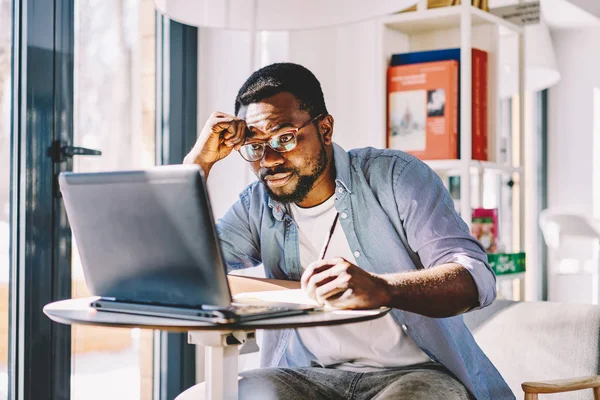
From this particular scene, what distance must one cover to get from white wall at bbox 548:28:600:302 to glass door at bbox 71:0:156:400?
Answer: 3.91 m

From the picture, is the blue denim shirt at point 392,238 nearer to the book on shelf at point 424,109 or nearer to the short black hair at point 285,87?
the short black hair at point 285,87

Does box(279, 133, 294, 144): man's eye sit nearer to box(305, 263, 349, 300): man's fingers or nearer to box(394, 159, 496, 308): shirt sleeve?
box(394, 159, 496, 308): shirt sleeve

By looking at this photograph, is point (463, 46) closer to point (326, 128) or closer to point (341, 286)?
point (326, 128)

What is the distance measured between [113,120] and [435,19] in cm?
119

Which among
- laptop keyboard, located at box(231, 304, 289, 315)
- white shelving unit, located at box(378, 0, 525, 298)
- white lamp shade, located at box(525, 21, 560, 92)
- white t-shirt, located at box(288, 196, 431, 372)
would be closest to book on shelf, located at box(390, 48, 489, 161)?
white shelving unit, located at box(378, 0, 525, 298)

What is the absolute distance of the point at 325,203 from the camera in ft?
6.19

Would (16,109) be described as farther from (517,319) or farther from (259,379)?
(517,319)

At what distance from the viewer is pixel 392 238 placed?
176cm

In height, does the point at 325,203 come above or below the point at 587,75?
below

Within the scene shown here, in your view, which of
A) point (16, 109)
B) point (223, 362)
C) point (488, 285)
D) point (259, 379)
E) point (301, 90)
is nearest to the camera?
point (223, 362)

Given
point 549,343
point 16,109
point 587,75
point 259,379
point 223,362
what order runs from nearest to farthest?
point 223,362
point 259,379
point 549,343
point 16,109
point 587,75

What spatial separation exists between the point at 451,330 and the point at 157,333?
1420 millimetres

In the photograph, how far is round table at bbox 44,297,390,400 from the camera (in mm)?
1152

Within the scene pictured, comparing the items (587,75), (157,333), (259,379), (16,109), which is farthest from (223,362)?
(587,75)
